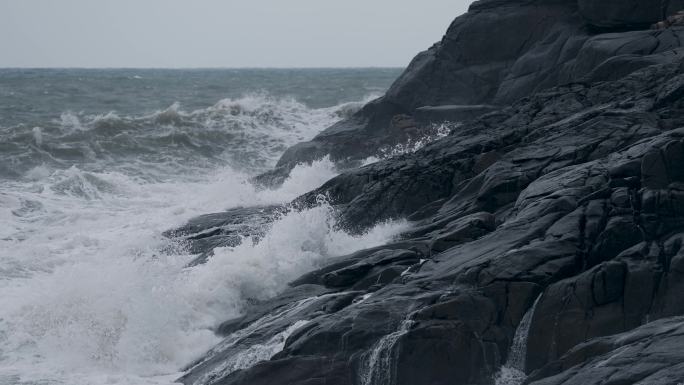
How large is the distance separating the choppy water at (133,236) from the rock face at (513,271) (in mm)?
640

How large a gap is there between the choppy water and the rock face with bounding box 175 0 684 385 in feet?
2.10

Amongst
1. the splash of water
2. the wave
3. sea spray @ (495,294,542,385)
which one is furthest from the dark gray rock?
the wave

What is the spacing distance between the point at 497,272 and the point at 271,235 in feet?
14.8

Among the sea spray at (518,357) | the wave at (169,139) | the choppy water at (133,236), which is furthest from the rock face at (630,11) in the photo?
the sea spray at (518,357)

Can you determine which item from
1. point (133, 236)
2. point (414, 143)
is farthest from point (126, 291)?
point (414, 143)

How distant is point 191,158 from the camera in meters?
23.8

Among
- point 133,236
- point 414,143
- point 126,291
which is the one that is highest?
point 414,143

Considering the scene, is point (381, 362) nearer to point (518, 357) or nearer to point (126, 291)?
point (518, 357)

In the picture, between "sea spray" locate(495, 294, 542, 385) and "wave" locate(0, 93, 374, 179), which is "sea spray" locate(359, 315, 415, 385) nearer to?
"sea spray" locate(495, 294, 542, 385)

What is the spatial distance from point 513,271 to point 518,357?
2.41 ft

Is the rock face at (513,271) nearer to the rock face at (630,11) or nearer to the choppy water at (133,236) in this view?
the choppy water at (133,236)

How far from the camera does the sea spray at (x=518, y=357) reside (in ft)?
26.0

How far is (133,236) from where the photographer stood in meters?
14.9

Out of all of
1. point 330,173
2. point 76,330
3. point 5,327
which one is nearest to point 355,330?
point 76,330
